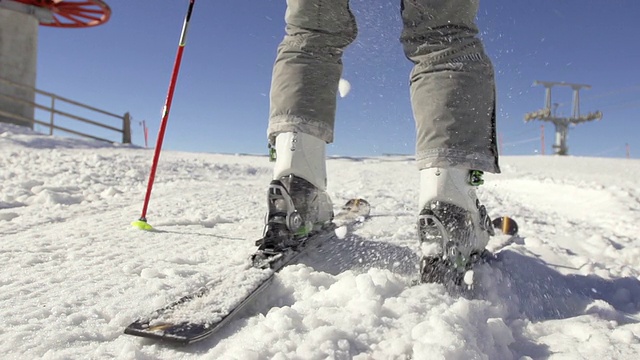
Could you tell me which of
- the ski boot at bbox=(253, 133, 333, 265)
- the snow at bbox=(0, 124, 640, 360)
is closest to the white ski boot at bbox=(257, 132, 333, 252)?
the ski boot at bbox=(253, 133, 333, 265)

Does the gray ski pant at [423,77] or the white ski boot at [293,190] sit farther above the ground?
the gray ski pant at [423,77]

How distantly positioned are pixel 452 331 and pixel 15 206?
110 inches

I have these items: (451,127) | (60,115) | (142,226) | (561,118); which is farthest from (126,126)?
(561,118)

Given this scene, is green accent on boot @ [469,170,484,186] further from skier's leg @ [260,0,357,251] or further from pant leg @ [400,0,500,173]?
skier's leg @ [260,0,357,251]

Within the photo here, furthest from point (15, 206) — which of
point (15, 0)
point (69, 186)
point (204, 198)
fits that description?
point (15, 0)

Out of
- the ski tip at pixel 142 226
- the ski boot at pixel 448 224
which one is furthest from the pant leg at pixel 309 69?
the ski tip at pixel 142 226

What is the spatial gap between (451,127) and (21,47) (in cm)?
Result: 1346

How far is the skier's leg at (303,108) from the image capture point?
139 cm

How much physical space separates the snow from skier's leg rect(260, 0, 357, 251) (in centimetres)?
16

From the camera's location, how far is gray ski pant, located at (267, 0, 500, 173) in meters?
1.25

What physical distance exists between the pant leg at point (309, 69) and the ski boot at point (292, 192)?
5cm

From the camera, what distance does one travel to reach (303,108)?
4.71 feet

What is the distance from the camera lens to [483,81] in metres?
1.30

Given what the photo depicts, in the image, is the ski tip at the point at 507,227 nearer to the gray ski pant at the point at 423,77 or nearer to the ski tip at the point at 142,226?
the gray ski pant at the point at 423,77
